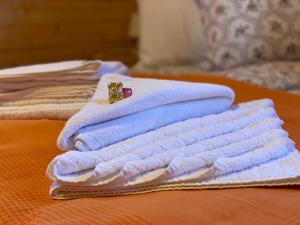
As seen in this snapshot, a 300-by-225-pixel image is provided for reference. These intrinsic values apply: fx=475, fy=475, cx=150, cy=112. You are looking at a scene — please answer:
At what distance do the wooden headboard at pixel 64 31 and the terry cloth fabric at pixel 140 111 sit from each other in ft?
5.29

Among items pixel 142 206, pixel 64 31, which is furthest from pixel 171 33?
pixel 142 206

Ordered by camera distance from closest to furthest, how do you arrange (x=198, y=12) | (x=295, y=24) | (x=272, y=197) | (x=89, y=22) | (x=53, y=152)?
(x=272, y=197)
(x=53, y=152)
(x=295, y=24)
(x=198, y=12)
(x=89, y=22)

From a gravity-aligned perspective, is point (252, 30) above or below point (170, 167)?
above

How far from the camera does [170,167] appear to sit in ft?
2.47

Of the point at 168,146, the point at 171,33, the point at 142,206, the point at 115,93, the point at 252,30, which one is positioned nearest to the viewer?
the point at 142,206

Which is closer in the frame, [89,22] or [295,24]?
[295,24]

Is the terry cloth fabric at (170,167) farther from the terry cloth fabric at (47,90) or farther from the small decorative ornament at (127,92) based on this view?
the terry cloth fabric at (47,90)

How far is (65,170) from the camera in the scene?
0.76 metres

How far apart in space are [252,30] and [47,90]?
0.92 m

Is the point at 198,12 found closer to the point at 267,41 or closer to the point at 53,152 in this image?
the point at 267,41

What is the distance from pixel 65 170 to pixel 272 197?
32 centimetres

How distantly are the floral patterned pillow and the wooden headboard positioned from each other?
3.08ft

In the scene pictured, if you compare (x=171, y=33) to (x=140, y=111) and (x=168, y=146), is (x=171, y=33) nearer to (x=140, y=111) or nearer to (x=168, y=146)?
(x=140, y=111)

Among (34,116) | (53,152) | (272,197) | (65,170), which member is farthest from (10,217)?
(34,116)
